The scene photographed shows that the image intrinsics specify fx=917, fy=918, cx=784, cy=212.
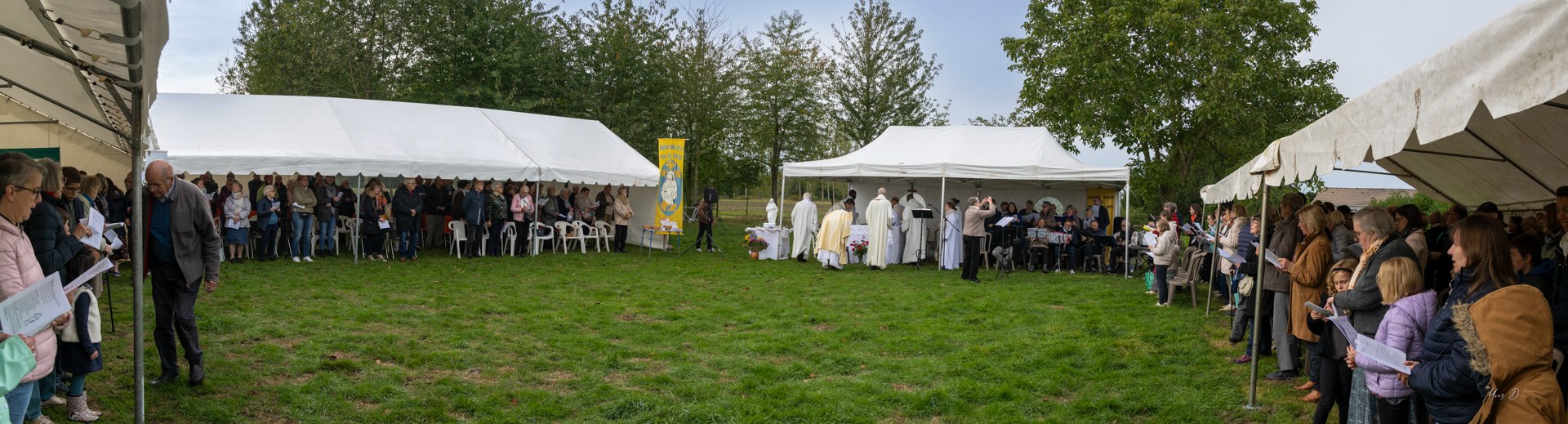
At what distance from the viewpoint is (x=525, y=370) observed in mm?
6258

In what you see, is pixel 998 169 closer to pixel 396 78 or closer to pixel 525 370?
pixel 525 370

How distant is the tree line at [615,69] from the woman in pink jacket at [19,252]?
22594 mm

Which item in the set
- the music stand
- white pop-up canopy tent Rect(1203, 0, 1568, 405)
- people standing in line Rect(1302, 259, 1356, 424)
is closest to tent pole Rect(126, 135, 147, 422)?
white pop-up canopy tent Rect(1203, 0, 1568, 405)

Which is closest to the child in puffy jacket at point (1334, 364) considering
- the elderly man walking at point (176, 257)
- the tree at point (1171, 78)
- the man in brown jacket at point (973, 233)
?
the elderly man walking at point (176, 257)

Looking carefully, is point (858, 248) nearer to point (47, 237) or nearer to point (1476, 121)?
point (1476, 121)

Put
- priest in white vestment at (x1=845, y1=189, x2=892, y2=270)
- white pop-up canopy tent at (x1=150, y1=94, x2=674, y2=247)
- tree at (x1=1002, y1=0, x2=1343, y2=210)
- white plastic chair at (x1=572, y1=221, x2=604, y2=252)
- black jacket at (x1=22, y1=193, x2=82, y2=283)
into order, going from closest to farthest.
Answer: black jacket at (x1=22, y1=193, x2=82, y2=283) → white pop-up canopy tent at (x1=150, y1=94, x2=674, y2=247) → priest in white vestment at (x1=845, y1=189, x2=892, y2=270) → white plastic chair at (x1=572, y1=221, x2=604, y2=252) → tree at (x1=1002, y1=0, x2=1343, y2=210)

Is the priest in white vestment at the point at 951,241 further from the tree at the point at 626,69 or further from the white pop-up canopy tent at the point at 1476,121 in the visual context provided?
the tree at the point at 626,69

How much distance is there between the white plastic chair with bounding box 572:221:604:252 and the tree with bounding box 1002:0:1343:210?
12934 mm

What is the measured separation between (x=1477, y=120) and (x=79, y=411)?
7488mm

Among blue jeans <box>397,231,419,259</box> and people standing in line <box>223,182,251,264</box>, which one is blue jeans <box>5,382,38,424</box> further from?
blue jeans <box>397,231,419,259</box>

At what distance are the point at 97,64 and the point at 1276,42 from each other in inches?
935

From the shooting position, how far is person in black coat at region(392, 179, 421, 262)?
13.7 metres

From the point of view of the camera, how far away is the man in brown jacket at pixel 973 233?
12.3 meters

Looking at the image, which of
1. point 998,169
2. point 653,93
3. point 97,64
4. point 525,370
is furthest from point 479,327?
point 653,93
